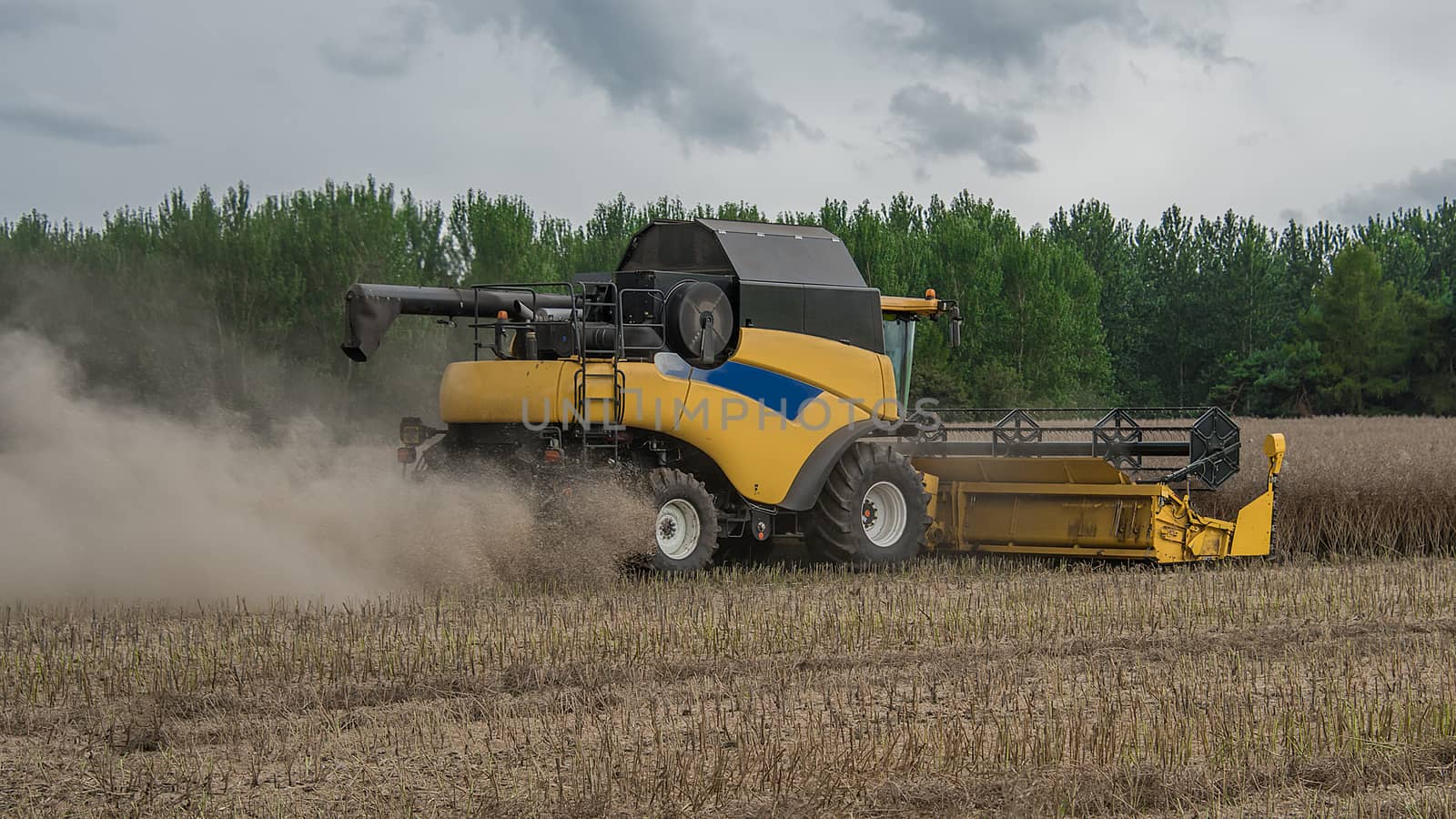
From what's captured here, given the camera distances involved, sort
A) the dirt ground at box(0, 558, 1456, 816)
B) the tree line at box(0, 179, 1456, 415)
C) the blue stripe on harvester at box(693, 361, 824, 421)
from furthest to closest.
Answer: the tree line at box(0, 179, 1456, 415) → the blue stripe on harvester at box(693, 361, 824, 421) → the dirt ground at box(0, 558, 1456, 816)

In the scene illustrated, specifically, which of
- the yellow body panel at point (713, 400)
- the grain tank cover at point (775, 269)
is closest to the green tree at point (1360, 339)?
the grain tank cover at point (775, 269)

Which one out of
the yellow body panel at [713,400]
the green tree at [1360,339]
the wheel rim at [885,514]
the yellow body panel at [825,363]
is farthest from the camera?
the green tree at [1360,339]

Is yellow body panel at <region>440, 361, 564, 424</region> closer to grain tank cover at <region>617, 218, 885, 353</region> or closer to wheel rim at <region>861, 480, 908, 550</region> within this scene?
grain tank cover at <region>617, 218, 885, 353</region>

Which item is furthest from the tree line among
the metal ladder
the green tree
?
the metal ladder

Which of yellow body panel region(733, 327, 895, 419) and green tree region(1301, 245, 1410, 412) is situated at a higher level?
green tree region(1301, 245, 1410, 412)

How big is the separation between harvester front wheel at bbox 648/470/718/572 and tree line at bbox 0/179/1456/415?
22.0 feet

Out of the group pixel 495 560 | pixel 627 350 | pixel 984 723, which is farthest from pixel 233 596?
pixel 984 723

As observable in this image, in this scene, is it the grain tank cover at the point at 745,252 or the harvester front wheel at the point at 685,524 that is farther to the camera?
the grain tank cover at the point at 745,252

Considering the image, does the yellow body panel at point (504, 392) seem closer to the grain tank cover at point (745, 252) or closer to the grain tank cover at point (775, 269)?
the grain tank cover at point (775, 269)

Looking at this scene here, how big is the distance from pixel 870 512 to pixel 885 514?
18 centimetres

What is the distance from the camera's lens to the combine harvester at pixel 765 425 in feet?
36.6

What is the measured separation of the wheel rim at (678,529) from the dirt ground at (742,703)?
1.94 ft

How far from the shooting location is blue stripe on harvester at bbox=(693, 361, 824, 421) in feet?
38.0

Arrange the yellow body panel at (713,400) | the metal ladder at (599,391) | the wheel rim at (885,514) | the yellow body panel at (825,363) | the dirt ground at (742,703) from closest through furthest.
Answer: the dirt ground at (742,703)
the metal ladder at (599,391)
the yellow body panel at (713,400)
the yellow body panel at (825,363)
the wheel rim at (885,514)
